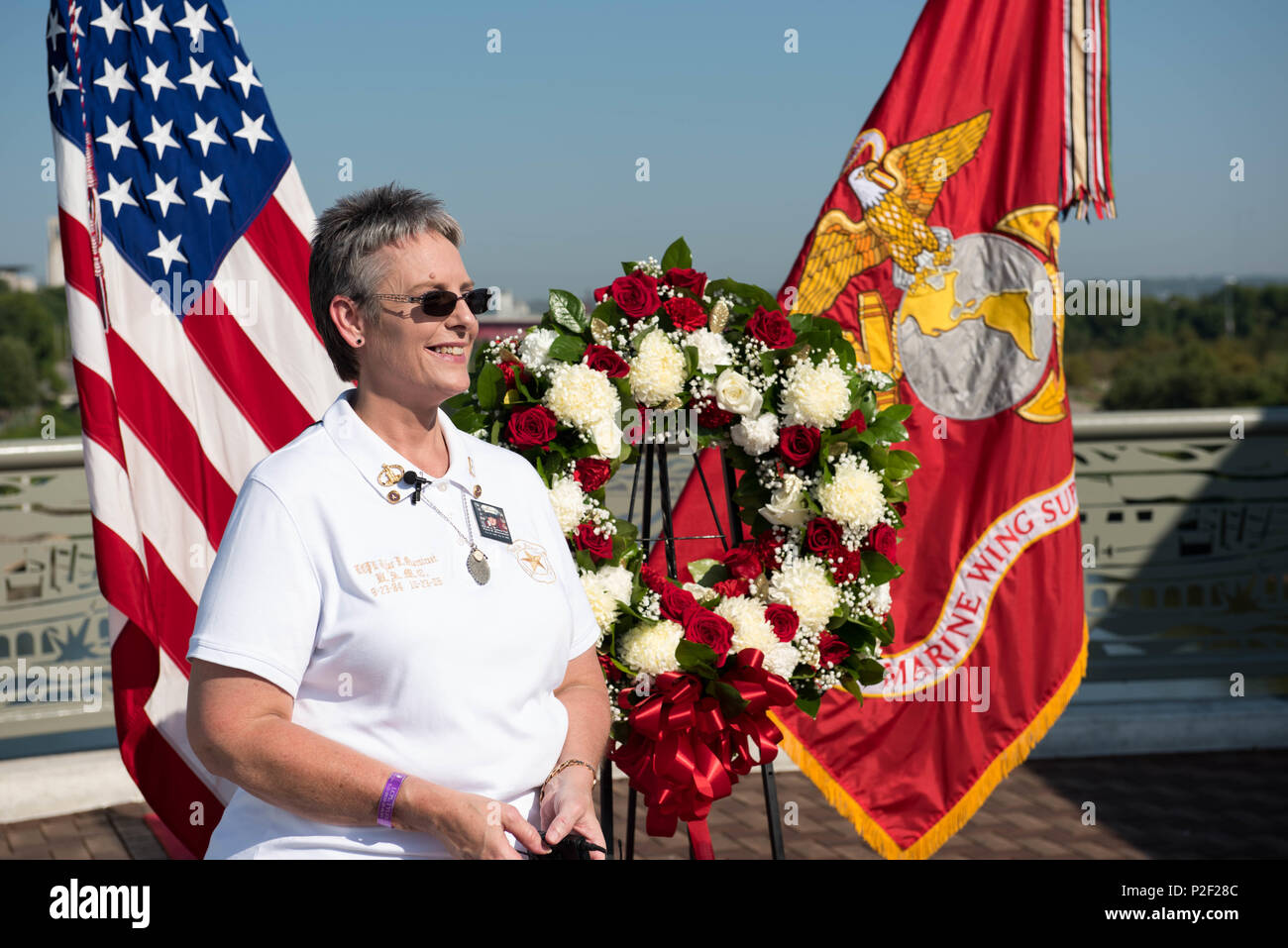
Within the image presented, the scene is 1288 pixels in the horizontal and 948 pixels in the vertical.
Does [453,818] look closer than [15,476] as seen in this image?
Yes

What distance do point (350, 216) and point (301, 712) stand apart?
944 millimetres

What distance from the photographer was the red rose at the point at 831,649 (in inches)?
141

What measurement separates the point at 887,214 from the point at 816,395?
5.74 ft

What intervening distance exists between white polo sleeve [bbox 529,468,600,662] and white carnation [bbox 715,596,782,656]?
0.91 meters

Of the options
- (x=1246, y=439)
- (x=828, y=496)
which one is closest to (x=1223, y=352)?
(x=1246, y=439)

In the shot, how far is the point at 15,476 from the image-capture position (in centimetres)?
530

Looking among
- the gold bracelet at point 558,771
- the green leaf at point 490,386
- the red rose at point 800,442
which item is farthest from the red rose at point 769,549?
the gold bracelet at point 558,771

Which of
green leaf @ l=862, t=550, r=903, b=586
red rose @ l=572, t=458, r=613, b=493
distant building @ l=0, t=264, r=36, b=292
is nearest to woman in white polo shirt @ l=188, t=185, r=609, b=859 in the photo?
red rose @ l=572, t=458, r=613, b=493

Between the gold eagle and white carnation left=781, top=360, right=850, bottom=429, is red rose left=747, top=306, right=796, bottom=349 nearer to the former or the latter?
white carnation left=781, top=360, right=850, bottom=429

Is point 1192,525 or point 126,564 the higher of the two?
point 126,564

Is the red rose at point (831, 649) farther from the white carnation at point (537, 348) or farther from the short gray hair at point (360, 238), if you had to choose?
the short gray hair at point (360, 238)

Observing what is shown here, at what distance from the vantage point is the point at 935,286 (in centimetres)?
486

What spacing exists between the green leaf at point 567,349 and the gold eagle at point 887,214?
1666 mm
